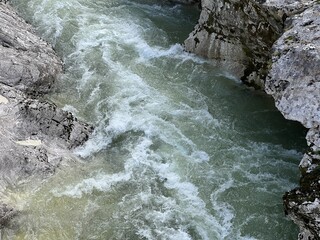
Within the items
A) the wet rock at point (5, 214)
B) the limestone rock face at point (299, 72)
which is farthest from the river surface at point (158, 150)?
the limestone rock face at point (299, 72)

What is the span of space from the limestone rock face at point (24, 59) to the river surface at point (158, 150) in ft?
2.17

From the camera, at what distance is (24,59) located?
54.7ft

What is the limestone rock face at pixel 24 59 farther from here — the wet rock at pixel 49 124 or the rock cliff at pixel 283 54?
the rock cliff at pixel 283 54

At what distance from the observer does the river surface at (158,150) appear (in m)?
12.1

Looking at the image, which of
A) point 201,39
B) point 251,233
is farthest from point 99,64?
point 251,233

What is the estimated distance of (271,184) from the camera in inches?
514

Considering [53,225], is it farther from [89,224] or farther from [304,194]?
[304,194]

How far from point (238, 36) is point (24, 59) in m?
8.23

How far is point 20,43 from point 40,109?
4.17 metres

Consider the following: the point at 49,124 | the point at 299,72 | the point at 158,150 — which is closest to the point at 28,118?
the point at 49,124

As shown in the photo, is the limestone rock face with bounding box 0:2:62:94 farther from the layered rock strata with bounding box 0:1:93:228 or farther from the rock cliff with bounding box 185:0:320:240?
the rock cliff with bounding box 185:0:320:240

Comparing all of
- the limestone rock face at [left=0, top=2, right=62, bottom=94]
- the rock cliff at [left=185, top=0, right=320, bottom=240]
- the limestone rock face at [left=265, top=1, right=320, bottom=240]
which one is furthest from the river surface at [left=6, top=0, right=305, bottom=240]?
the limestone rock face at [left=265, top=1, right=320, bottom=240]

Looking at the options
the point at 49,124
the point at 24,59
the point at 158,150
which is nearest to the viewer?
the point at 158,150

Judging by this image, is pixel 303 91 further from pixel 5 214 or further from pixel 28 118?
pixel 5 214
